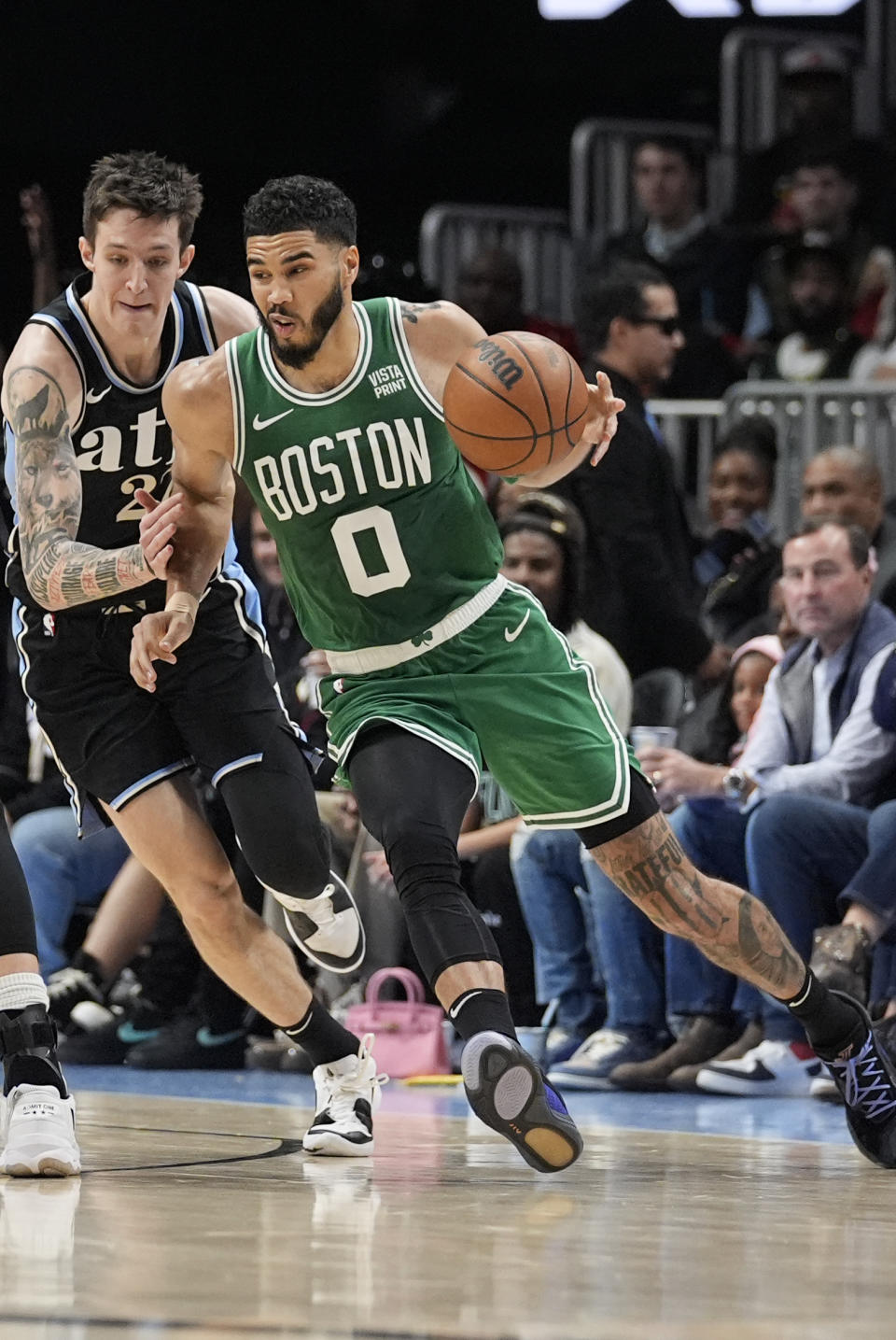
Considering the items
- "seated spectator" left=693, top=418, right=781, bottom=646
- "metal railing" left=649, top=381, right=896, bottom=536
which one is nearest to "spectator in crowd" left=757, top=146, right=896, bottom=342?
"metal railing" left=649, top=381, right=896, bottom=536

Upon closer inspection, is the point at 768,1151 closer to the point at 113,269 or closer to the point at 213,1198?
the point at 213,1198

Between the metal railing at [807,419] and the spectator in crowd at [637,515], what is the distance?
881 mm

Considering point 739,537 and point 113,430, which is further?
point 739,537

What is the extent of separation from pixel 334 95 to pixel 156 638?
973cm

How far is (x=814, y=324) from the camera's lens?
1056cm

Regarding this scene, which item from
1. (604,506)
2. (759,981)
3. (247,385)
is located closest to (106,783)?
(247,385)

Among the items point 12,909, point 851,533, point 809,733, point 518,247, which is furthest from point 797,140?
point 12,909

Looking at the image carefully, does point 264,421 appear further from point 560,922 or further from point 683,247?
point 683,247

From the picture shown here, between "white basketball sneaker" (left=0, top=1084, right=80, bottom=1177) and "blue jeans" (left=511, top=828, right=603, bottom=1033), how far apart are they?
2701mm

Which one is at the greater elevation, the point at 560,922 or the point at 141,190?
the point at 141,190

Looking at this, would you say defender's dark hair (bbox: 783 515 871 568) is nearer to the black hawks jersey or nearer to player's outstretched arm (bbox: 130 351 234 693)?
the black hawks jersey

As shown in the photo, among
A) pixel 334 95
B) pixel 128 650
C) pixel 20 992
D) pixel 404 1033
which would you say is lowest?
pixel 404 1033

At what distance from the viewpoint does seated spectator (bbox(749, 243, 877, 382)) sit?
408 inches

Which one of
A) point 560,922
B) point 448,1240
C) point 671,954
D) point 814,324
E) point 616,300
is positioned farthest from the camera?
point 814,324
